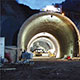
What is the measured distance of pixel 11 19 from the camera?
1122 cm

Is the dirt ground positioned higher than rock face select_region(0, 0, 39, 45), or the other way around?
rock face select_region(0, 0, 39, 45)

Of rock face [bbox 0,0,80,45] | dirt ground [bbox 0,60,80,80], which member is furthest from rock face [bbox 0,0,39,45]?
dirt ground [bbox 0,60,80,80]

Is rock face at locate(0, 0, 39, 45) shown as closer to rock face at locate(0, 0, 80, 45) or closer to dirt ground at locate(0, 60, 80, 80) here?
rock face at locate(0, 0, 80, 45)

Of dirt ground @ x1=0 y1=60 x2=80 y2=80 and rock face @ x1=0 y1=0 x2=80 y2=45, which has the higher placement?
rock face @ x1=0 y1=0 x2=80 y2=45

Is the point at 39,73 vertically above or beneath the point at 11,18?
beneath

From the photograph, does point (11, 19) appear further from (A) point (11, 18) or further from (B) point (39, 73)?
(B) point (39, 73)

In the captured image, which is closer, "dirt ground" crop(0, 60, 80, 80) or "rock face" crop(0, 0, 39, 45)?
"dirt ground" crop(0, 60, 80, 80)

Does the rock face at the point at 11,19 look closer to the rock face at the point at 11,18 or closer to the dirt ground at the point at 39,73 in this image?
the rock face at the point at 11,18

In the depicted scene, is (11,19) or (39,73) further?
(11,19)

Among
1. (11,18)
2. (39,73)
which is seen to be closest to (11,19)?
(11,18)

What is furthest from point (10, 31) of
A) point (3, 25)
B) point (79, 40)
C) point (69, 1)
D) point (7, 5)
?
point (69, 1)

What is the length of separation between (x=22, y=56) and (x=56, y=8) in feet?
17.7

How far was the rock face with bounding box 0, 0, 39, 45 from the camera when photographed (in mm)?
11055

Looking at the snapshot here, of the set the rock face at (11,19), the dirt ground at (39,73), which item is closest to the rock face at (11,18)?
the rock face at (11,19)
